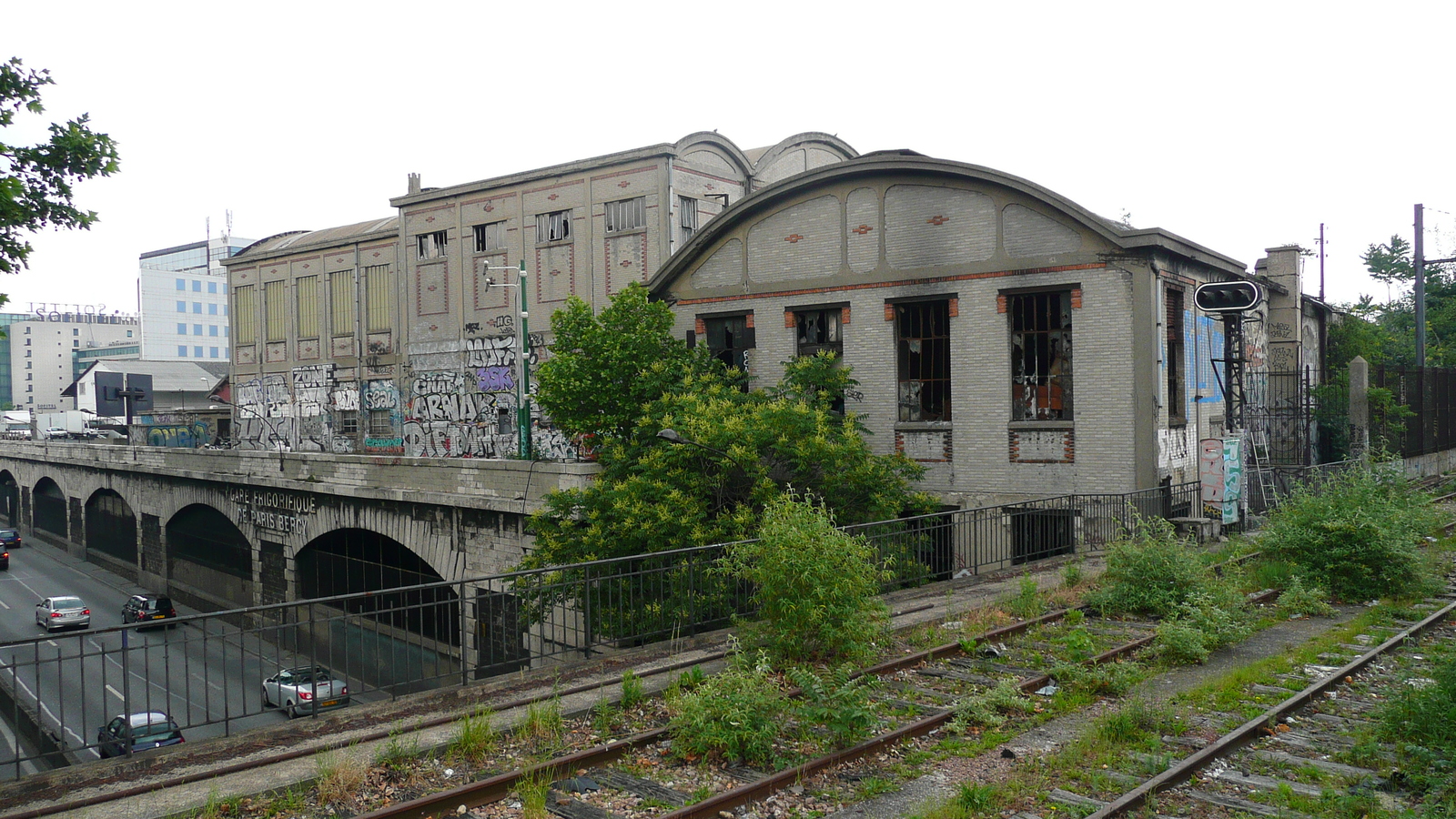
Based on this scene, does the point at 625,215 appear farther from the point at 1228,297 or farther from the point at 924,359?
the point at 1228,297

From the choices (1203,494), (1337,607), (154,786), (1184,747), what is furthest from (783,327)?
(154,786)

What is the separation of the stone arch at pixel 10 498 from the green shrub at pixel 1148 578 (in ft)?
229

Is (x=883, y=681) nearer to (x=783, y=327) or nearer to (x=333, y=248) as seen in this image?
(x=783, y=327)

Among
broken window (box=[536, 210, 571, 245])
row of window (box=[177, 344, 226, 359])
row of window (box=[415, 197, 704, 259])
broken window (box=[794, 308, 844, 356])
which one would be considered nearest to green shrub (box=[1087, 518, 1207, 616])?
broken window (box=[794, 308, 844, 356])

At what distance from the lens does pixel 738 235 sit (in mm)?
23641

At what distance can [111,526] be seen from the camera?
46.5 meters

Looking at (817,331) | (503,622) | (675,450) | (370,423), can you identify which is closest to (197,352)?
(370,423)

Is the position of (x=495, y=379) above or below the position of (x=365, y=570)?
above

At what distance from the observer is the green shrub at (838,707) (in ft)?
25.9

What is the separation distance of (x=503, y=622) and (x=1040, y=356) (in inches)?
520

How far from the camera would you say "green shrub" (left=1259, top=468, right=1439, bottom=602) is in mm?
13727

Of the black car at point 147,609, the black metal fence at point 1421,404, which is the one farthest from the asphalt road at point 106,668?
the black metal fence at point 1421,404

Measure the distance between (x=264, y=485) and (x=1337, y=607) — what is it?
97.4 feet

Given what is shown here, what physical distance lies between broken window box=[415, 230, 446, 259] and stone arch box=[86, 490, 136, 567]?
19.2 meters
